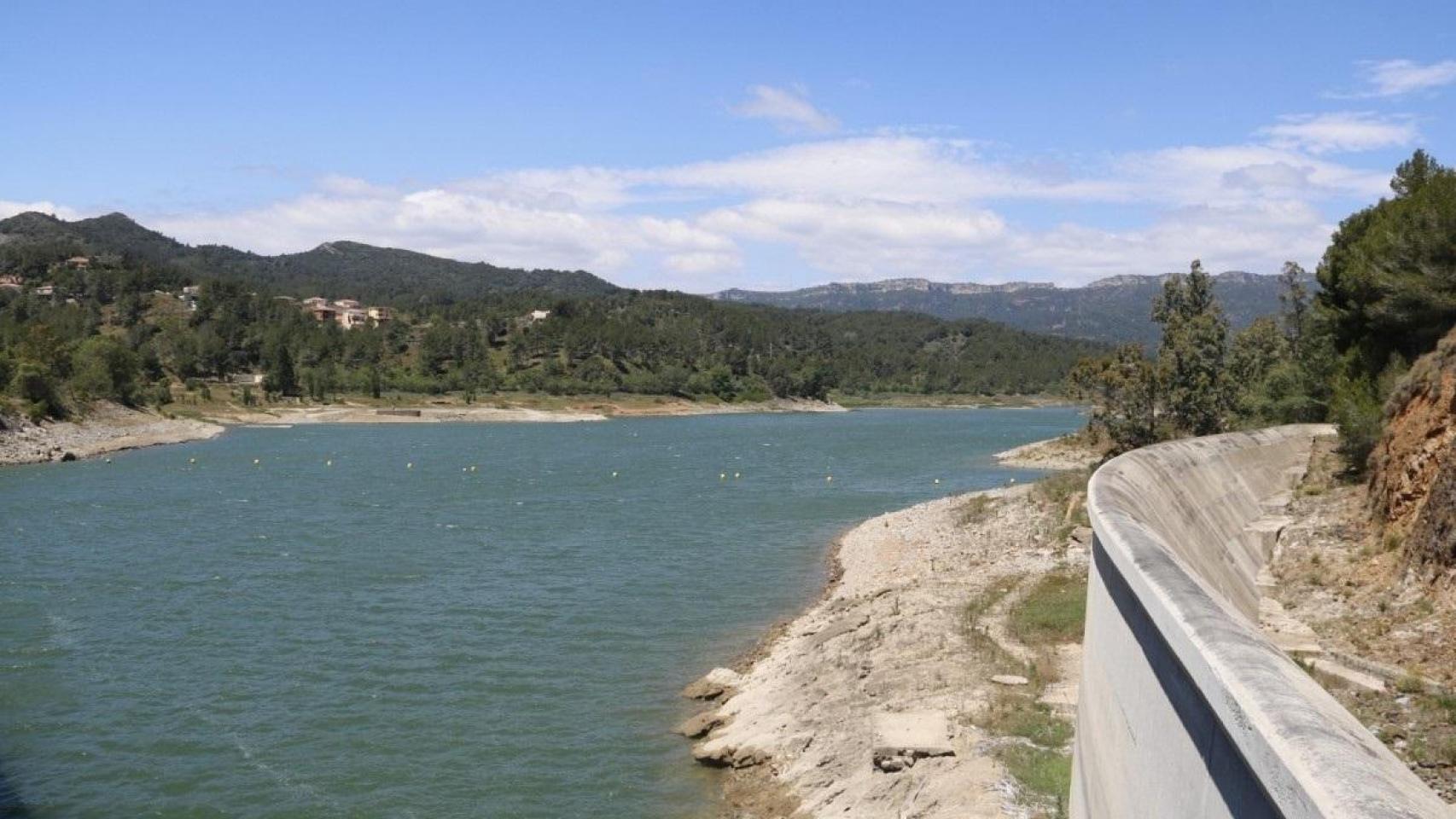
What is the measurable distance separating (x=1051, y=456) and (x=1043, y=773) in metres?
65.7

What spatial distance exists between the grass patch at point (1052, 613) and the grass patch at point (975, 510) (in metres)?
15.2

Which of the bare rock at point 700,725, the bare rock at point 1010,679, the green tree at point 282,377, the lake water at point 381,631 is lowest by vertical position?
the lake water at point 381,631

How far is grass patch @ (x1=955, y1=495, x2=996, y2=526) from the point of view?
134 feet

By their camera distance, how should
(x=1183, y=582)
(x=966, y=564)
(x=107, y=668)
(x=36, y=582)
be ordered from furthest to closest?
(x=36, y=582) → (x=966, y=564) → (x=107, y=668) → (x=1183, y=582)

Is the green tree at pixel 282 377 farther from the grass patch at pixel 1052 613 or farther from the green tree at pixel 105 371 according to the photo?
the grass patch at pixel 1052 613

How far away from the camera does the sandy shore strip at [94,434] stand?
77125 mm

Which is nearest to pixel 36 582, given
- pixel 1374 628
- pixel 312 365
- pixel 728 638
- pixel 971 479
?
pixel 728 638

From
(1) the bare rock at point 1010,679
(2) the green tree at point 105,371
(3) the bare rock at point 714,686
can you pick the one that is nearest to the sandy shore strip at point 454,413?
(2) the green tree at point 105,371

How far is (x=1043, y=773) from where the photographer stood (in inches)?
523

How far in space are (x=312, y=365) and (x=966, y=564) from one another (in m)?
148

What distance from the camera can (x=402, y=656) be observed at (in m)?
25.1

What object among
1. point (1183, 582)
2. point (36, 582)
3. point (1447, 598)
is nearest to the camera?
point (1183, 582)

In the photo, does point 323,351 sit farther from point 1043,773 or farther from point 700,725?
point 1043,773

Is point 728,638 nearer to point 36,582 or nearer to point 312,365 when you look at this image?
point 36,582
